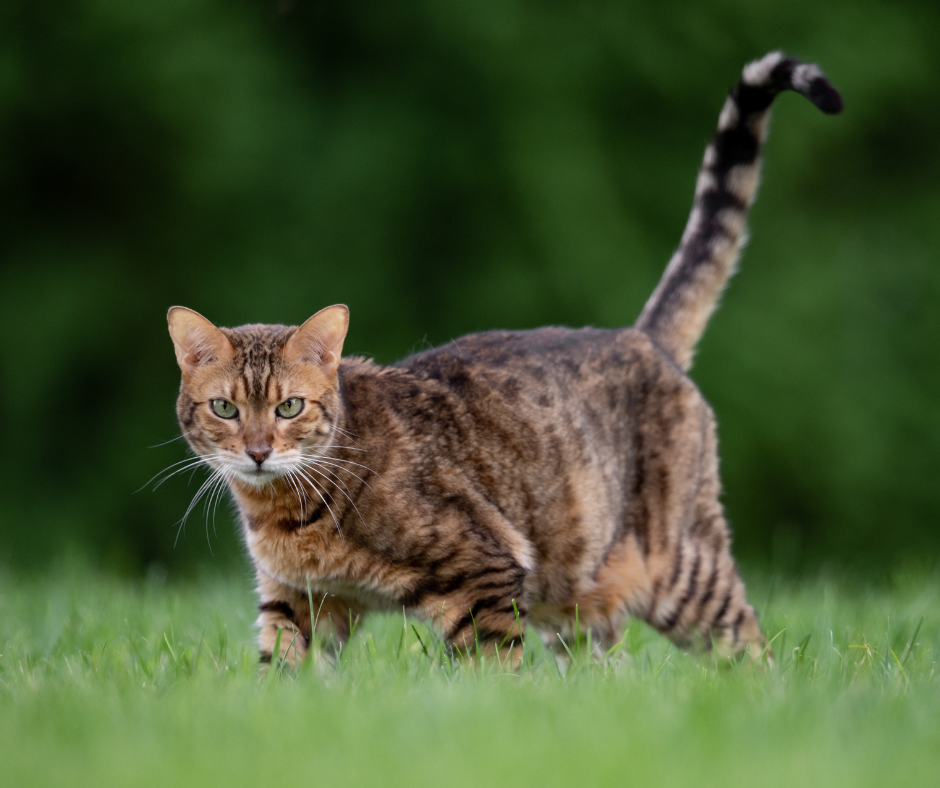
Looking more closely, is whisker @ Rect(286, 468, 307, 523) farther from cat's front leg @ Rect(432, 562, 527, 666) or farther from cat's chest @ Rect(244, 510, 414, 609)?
cat's front leg @ Rect(432, 562, 527, 666)

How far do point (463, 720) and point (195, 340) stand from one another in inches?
58.8

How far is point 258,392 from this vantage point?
2893 mm

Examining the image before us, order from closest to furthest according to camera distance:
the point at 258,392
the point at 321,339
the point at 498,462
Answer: the point at 258,392, the point at 321,339, the point at 498,462

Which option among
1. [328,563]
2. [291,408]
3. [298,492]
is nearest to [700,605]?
[328,563]

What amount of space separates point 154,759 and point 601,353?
6.95 ft

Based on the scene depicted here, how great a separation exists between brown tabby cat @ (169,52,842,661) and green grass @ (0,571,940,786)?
0.83 feet

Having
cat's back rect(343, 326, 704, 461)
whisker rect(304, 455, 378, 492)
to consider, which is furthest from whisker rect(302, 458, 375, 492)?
cat's back rect(343, 326, 704, 461)

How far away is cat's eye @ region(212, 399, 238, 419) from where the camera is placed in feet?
9.53

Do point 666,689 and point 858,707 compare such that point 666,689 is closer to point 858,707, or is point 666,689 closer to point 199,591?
point 858,707

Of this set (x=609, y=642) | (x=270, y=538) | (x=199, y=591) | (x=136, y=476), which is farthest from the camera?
(x=136, y=476)

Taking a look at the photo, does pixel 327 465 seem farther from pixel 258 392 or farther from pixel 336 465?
pixel 258 392

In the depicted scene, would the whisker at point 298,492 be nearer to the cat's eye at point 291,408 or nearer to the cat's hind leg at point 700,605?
the cat's eye at point 291,408

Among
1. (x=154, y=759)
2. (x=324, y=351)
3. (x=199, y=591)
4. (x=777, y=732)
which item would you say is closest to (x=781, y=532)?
(x=199, y=591)

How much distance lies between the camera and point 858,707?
7.02 feet
